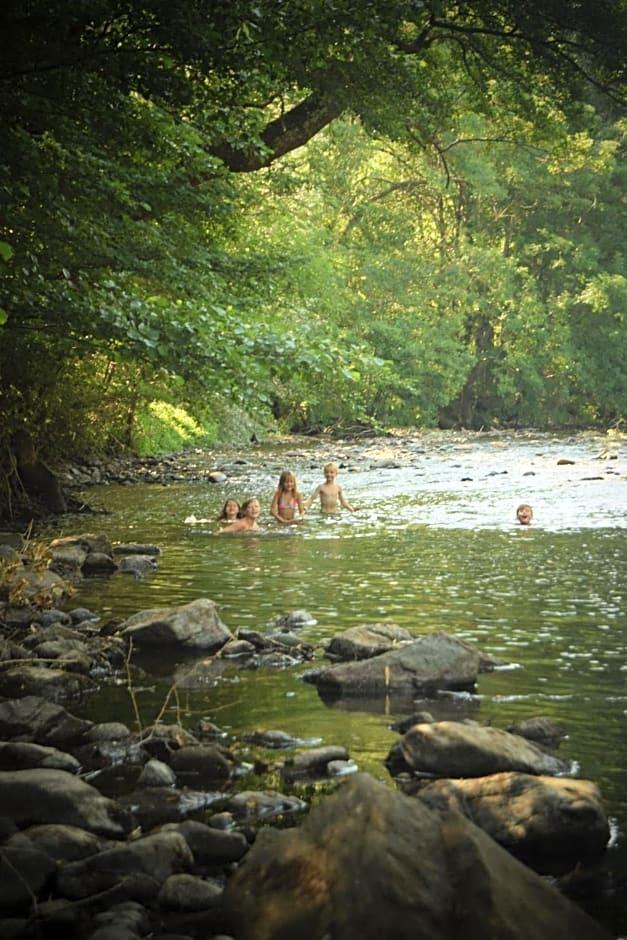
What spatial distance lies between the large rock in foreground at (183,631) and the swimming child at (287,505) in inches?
340

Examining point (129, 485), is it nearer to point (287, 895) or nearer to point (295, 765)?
point (295, 765)

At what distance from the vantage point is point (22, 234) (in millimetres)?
12742

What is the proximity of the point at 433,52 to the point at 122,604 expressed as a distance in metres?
9.10

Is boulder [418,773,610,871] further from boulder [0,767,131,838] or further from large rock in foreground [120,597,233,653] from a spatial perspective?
Result: large rock in foreground [120,597,233,653]

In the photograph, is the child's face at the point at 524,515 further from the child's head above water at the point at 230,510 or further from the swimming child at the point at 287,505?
the child's head above water at the point at 230,510

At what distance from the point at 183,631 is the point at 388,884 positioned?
501 centimetres

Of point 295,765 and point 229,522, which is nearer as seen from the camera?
point 295,765

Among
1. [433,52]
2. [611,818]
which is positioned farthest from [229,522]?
[611,818]

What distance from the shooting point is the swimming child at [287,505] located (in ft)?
57.3

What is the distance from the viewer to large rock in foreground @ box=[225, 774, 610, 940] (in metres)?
3.59

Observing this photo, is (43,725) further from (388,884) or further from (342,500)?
(342,500)

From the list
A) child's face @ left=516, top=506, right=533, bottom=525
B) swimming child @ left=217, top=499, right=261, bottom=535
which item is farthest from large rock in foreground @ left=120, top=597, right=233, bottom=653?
child's face @ left=516, top=506, right=533, bottom=525

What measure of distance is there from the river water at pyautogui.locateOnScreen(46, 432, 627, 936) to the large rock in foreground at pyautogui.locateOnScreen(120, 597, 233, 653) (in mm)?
290

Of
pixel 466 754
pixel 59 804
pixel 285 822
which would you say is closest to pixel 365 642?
pixel 466 754
